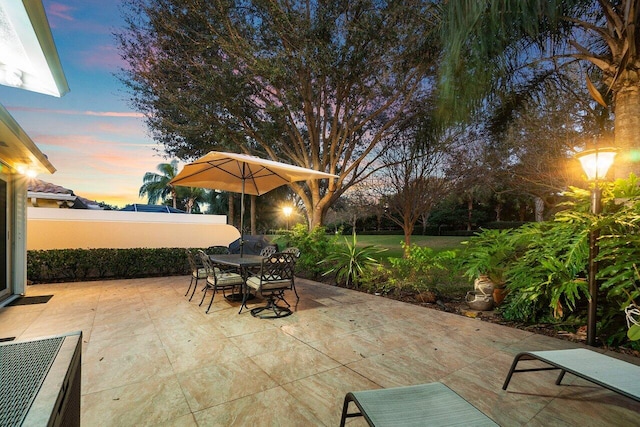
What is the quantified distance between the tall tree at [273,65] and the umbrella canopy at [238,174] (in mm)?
2820

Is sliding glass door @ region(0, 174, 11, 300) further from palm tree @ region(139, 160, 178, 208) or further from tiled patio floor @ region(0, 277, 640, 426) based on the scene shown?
palm tree @ region(139, 160, 178, 208)

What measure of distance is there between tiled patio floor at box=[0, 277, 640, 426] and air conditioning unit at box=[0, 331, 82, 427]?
1.14 meters

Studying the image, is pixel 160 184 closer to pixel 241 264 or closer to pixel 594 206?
pixel 241 264

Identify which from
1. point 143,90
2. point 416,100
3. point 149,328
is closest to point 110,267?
point 149,328

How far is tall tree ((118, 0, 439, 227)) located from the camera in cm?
700

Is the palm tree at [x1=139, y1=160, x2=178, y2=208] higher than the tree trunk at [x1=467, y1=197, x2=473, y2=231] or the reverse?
higher

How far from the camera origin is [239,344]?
3.18 meters

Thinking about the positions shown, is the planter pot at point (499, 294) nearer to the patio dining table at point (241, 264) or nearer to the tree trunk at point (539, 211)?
the patio dining table at point (241, 264)

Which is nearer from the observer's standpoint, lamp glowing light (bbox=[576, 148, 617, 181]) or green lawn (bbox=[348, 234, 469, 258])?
lamp glowing light (bbox=[576, 148, 617, 181])

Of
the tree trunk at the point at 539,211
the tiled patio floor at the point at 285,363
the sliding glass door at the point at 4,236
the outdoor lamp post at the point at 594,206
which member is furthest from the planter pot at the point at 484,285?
the tree trunk at the point at 539,211

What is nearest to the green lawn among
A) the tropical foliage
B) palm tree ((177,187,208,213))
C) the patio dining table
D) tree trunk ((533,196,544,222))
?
tree trunk ((533,196,544,222))

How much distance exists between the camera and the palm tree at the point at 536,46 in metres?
3.59

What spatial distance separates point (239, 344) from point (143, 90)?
29.0ft

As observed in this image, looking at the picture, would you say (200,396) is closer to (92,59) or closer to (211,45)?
(211,45)
